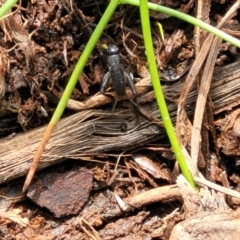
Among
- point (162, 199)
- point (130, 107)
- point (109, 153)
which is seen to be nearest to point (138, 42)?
point (130, 107)

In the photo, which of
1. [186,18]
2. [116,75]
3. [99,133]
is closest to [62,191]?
[99,133]

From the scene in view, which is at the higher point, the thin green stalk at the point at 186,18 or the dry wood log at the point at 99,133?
the thin green stalk at the point at 186,18

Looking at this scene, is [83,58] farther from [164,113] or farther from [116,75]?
[164,113]

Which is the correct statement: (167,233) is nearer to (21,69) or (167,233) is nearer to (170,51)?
(170,51)

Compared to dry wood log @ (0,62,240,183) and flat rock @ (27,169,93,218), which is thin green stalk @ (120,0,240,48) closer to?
dry wood log @ (0,62,240,183)

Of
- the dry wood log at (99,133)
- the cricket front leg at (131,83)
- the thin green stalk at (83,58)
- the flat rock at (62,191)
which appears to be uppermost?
the thin green stalk at (83,58)

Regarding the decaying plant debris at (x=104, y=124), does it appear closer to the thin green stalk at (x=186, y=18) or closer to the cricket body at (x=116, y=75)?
the cricket body at (x=116, y=75)

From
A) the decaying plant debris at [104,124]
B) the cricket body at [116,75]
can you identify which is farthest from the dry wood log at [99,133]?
the cricket body at [116,75]

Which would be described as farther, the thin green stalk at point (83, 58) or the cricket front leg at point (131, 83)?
the cricket front leg at point (131, 83)
